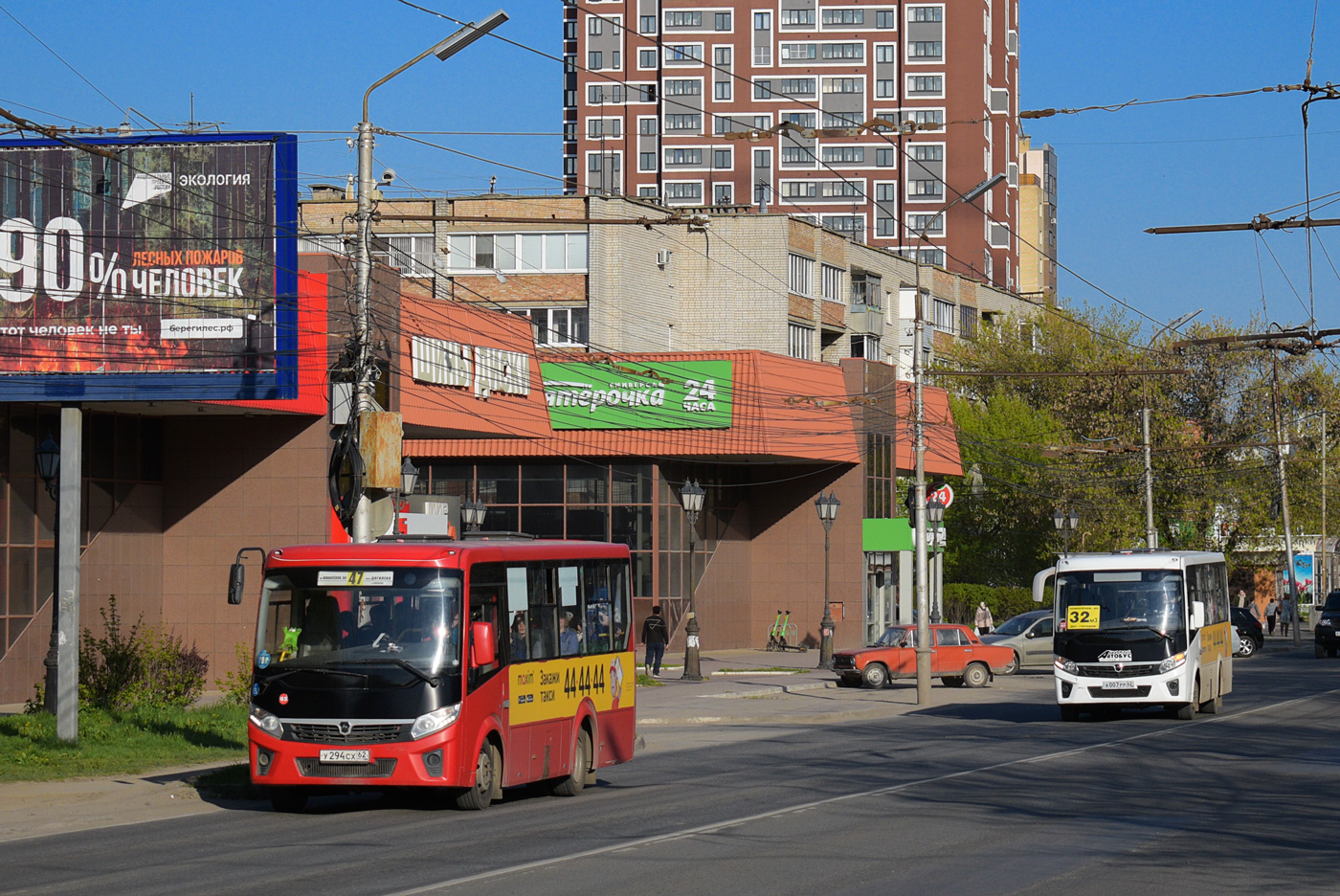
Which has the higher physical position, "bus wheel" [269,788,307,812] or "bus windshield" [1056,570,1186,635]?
"bus windshield" [1056,570,1186,635]

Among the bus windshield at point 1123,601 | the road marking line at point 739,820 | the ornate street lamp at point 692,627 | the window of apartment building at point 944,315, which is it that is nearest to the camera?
the road marking line at point 739,820

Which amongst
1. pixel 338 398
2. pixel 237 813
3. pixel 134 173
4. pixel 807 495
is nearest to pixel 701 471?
pixel 807 495

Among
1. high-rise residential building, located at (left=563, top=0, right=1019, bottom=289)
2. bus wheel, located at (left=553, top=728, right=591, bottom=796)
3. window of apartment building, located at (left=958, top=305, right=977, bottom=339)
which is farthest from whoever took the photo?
high-rise residential building, located at (left=563, top=0, right=1019, bottom=289)

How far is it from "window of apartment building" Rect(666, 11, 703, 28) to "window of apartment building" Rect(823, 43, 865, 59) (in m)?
9.37

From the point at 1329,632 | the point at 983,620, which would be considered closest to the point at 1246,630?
the point at 1329,632

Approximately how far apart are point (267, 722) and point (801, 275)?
2051 inches

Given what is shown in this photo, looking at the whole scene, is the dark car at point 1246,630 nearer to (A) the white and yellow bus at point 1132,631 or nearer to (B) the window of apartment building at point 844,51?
(A) the white and yellow bus at point 1132,631

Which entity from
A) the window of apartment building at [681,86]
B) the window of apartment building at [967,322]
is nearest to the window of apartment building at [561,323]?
the window of apartment building at [967,322]

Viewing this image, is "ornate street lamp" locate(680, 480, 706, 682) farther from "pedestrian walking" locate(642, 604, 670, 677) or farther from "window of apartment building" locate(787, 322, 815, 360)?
"window of apartment building" locate(787, 322, 815, 360)

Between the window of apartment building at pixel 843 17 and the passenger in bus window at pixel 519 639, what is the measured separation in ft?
352

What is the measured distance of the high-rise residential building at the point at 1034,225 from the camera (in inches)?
5044

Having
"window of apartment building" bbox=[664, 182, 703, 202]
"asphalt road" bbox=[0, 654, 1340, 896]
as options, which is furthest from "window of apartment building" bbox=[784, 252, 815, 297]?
"window of apartment building" bbox=[664, 182, 703, 202]

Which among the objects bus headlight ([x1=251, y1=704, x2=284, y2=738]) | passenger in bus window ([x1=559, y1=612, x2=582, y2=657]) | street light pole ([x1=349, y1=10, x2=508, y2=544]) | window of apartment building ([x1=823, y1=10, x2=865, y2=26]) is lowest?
bus headlight ([x1=251, y1=704, x2=284, y2=738])

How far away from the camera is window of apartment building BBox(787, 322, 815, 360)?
6388 cm
